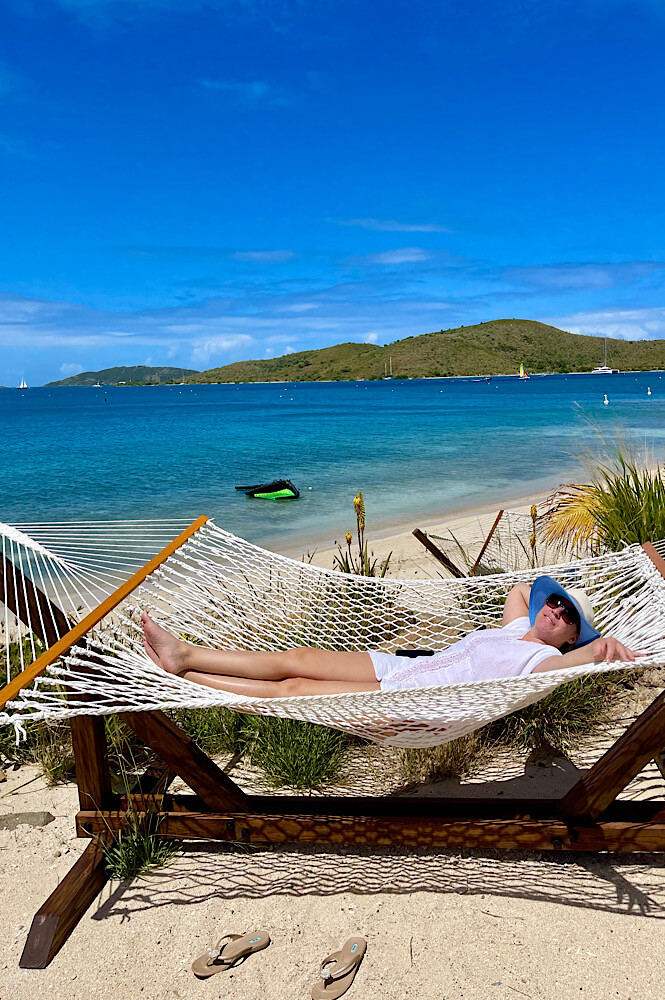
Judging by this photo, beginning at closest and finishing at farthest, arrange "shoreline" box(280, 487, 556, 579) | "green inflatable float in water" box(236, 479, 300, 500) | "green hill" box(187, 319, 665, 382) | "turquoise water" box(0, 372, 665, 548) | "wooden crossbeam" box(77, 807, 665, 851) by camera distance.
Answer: "wooden crossbeam" box(77, 807, 665, 851), "shoreline" box(280, 487, 556, 579), "turquoise water" box(0, 372, 665, 548), "green inflatable float in water" box(236, 479, 300, 500), "green hill" box(187, 319, 665, 382)

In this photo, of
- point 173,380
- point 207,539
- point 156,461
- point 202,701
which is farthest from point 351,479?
point 173,380

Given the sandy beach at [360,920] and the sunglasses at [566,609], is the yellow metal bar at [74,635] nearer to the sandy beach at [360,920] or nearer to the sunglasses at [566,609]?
the sandy beach at [360,920]

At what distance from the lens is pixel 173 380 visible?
4419 inches

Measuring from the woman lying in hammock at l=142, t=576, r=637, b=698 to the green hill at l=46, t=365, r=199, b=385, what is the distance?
11451cm

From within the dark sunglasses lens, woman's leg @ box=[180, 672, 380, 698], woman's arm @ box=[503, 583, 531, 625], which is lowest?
woman's leg @ box=[180, 672, 380, 698]

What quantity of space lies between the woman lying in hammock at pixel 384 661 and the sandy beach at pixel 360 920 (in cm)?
46

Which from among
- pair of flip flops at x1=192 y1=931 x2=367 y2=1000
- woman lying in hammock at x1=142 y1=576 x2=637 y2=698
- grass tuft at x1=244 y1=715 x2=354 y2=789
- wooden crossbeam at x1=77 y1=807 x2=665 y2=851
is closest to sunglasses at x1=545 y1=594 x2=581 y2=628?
woman lying in hammock at x1=142 y1=576 x2=637 y2=698

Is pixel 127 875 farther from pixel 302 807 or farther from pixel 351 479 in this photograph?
pixel 351 479

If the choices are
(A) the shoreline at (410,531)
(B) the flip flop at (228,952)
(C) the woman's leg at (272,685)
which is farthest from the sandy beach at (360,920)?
(A) the shoreline at (410,531)

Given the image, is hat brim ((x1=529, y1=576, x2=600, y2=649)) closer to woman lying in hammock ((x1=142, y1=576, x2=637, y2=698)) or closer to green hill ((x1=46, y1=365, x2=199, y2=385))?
woman lying in hammock ((x1=142, y1=576, x2=637, y2=698))

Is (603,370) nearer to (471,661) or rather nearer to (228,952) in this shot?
(471,661)

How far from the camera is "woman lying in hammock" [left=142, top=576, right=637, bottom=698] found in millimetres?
1888

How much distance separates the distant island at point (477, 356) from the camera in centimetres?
6938

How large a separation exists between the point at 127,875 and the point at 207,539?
3.38 ft
